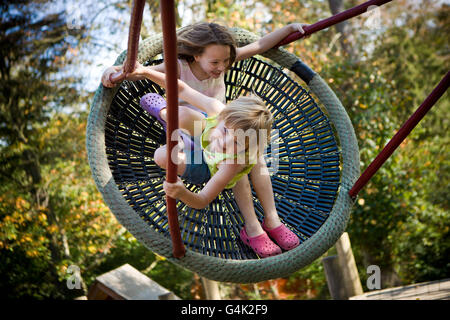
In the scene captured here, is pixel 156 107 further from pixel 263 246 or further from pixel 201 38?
pixel 263 246

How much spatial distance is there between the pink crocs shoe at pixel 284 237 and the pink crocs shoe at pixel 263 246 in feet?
0.11

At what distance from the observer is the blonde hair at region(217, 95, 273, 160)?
1103 millimetres

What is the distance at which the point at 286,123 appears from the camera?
5.34ft

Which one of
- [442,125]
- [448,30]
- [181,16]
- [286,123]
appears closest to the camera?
[286,123]

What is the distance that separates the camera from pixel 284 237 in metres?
1.32

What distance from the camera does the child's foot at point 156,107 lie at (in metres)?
1.34

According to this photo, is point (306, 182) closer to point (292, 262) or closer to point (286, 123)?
point (286, 123)

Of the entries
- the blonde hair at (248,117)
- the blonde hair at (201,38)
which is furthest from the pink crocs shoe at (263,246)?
the blonde hair at (201,38)

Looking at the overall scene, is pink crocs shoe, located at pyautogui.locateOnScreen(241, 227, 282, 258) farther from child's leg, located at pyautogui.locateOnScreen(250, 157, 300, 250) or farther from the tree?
the tree

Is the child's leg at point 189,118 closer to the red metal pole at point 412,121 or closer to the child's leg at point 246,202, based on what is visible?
the child's leg at point 246,202

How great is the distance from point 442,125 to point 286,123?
2859 millimetres

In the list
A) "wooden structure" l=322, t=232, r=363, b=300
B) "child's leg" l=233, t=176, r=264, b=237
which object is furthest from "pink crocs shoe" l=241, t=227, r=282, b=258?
"wooden structure" l=322, t=232, r=363, b=300

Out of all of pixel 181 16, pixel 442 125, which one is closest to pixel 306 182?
pixel 181 16

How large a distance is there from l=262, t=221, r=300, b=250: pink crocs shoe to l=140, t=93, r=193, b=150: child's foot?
0.34 m
